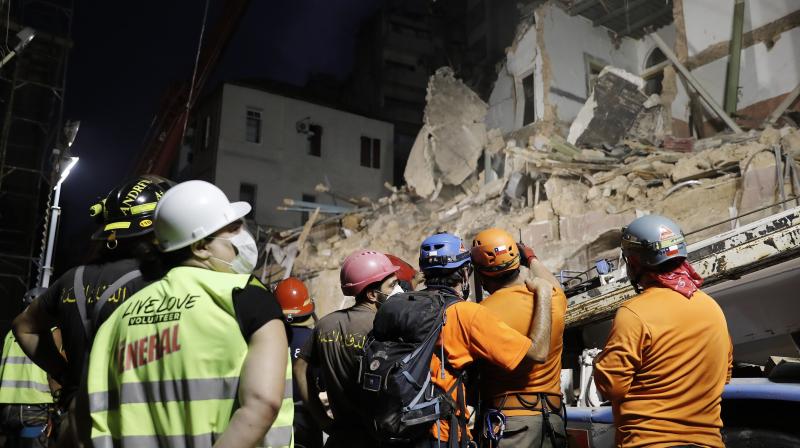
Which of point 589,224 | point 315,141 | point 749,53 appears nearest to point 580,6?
point 749,53

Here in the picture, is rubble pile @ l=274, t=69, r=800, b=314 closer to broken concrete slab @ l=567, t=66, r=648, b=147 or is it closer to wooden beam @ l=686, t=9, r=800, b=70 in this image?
broken concrete slab @ l=567, t=66, r=648, b=147

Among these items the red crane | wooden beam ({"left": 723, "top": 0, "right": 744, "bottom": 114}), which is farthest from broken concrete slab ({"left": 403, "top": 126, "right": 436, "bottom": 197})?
the red crane

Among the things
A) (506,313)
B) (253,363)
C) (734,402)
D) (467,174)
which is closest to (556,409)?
(506,313)

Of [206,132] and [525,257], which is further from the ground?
[206,132]

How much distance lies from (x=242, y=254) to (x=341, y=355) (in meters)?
1.38

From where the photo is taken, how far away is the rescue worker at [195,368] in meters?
1.83

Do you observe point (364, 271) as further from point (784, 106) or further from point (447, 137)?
point (447, 137)

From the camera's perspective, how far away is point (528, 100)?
65.9ft

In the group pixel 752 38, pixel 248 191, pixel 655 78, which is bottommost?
pixel 248 191

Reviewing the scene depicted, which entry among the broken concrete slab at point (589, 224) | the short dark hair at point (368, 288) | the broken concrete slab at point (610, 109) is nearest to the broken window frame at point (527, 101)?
the broken concrete slab at point (610, 109)

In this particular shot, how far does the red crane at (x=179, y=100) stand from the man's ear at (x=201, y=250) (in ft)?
77.7

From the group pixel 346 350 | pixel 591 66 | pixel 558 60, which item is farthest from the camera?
pixel 591 66

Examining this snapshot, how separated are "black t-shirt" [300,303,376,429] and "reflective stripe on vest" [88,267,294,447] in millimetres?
1328

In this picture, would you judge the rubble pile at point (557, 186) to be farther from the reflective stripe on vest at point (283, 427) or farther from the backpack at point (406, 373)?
the reflective stripe on vest at point (283, 427)
